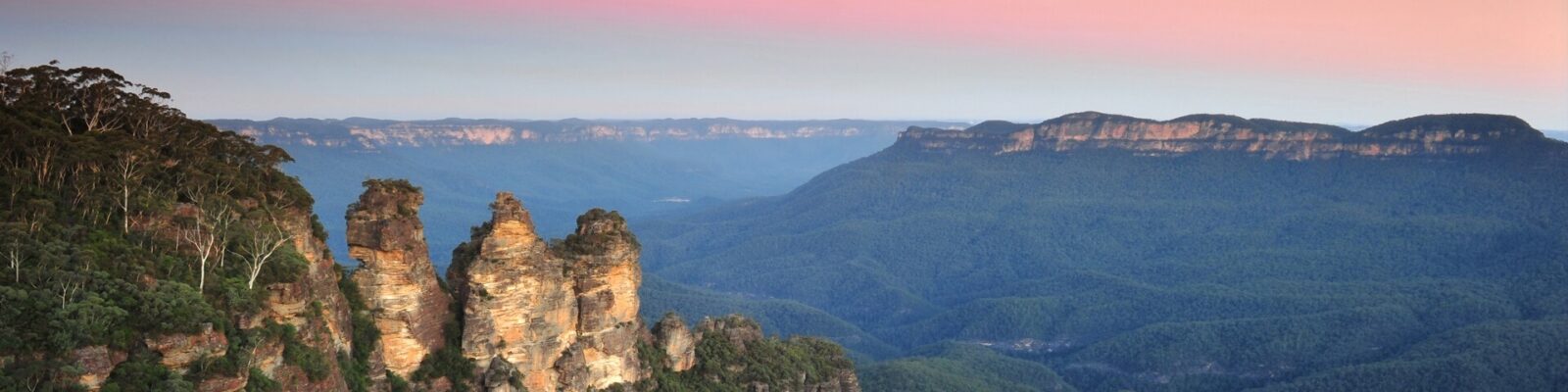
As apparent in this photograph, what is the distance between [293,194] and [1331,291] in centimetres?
11484

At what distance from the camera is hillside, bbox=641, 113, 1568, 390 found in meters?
95.5

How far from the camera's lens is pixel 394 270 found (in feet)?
102

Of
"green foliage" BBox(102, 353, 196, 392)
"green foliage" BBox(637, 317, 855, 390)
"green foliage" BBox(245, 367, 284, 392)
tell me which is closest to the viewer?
"green foliage" BBox(102, 353, 196, 392)

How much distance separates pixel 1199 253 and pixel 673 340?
118 metres

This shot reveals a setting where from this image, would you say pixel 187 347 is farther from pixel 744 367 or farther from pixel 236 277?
pixel 744 367

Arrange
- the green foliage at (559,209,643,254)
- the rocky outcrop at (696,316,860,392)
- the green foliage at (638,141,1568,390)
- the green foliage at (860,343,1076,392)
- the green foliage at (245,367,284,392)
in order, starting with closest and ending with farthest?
the green foliage at (245,367,284,392) → the green foliage at (559,209,643,254) → the rocky outcrop at (696,316,860,392) → the green foliage at (860,343,1076,392) → the green foliage at (638,141,1568,390)

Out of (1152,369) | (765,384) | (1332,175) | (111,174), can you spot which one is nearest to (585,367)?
(765,384)

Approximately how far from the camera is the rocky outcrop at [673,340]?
4659 cm

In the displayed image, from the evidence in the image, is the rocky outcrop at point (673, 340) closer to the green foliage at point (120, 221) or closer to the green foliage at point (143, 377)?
the green foliage at point (120, 221)

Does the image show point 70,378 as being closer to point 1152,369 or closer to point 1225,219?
point 1152,369

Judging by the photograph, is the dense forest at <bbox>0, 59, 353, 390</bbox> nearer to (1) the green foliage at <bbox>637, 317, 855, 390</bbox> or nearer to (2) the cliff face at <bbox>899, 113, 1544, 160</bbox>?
(1) the green foliage at <bbox>637, 317, 855, 390</bbox>

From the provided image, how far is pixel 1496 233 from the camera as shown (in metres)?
132

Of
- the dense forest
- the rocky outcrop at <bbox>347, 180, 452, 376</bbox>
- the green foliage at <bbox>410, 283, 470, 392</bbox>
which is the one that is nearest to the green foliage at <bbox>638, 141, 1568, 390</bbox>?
the green foliage at <bbox>410, 283, 470, 392</bbox>

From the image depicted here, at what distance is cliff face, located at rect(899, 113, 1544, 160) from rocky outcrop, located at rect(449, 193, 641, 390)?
166366mm
